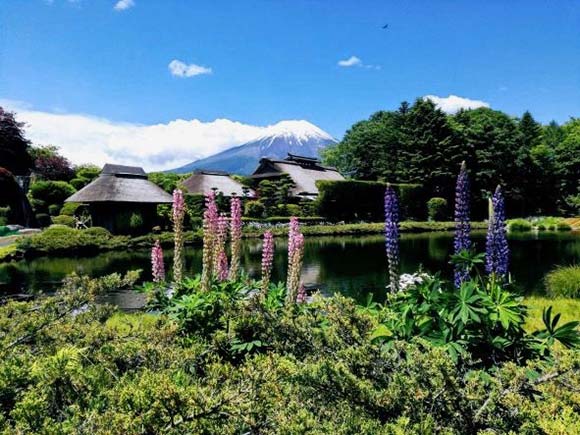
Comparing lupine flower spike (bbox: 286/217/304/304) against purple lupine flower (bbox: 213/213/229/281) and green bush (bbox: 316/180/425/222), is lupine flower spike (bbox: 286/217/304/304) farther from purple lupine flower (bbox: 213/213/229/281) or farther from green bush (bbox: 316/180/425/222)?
A: green bush (bbox: 316/180/425/222)

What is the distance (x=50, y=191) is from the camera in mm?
35938

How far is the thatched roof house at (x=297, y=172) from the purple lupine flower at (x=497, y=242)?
128 ft

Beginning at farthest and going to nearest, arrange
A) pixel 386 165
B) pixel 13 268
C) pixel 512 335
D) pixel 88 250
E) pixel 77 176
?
pixel 386 165
pixel 77 176
pixel 88 250
pixel 13 268
pixel 512 335

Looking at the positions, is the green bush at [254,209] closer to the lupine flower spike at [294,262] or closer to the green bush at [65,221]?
the green bush at [65,221]

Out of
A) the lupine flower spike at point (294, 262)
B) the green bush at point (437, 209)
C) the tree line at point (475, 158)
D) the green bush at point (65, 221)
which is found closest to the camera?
the lupine flower spike at point (294, 262)

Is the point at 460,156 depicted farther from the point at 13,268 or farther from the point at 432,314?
the point at 432,314

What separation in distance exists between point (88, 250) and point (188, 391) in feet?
82.1

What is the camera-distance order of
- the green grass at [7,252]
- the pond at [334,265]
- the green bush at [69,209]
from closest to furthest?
the pond at [334,265] → the green grass at [7,252] → the green bush at [69,209]

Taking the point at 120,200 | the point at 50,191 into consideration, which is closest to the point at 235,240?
the point at 120,200

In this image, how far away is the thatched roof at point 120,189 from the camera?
3030 centimetres

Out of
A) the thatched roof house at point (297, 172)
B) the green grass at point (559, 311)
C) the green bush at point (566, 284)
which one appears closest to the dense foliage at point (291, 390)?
the green grass at point (559, 311)

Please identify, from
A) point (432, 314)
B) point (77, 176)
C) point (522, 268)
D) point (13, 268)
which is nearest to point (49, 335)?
point (432, 314)

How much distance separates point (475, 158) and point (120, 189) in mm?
35985

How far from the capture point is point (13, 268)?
18516mm
